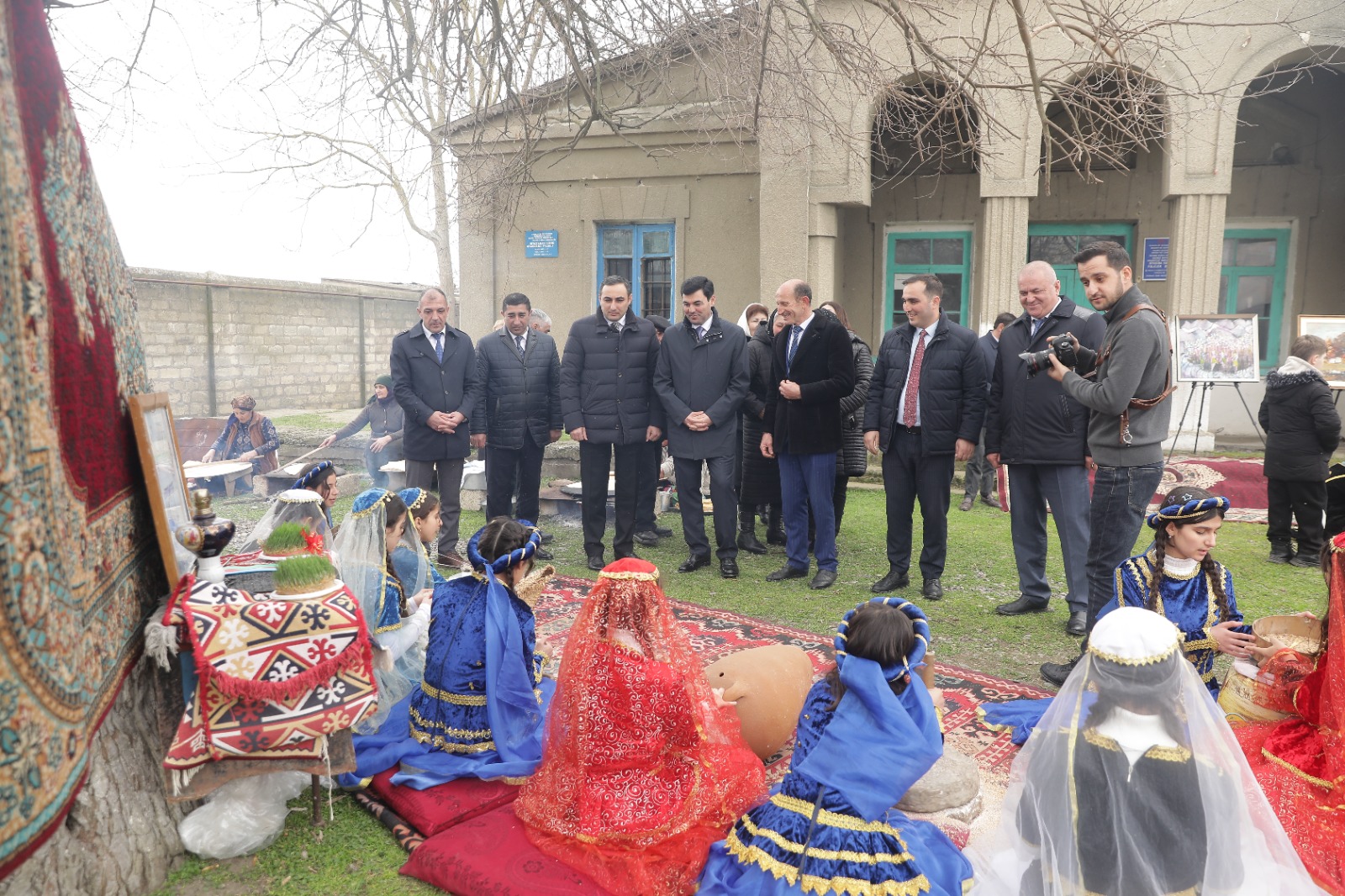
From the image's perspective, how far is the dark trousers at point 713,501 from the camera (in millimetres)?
6199

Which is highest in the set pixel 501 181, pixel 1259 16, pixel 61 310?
pixel 1259 16

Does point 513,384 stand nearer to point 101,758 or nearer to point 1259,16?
point 101,758

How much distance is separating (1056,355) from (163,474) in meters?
4.04

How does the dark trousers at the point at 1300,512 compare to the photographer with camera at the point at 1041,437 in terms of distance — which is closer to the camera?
the photographer with camera at the point at 1041,437

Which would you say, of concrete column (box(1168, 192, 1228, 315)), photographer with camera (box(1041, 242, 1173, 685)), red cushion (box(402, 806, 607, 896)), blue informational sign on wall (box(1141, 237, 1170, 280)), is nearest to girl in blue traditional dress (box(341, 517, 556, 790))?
red cushion (box(402, 806, 607, 896))

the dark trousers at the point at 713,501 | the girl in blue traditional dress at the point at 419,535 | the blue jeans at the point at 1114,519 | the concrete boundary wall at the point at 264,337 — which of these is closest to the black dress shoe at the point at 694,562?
the dark trousers at the point at 713,501

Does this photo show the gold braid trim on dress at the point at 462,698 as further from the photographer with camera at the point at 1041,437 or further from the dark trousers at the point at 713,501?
the photographer with camera at the point at 1041,437

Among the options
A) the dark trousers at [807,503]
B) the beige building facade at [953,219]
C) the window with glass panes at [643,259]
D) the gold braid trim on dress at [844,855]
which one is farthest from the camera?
the window with glass panes at [643,259]

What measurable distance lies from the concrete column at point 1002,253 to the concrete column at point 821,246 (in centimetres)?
167

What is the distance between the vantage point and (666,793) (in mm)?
2840

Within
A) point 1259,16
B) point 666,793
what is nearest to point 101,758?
point 666,793

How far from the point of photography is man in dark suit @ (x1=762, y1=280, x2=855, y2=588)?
5.79 metres

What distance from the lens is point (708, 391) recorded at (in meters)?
6.19

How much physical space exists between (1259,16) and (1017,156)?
286 centimetres
